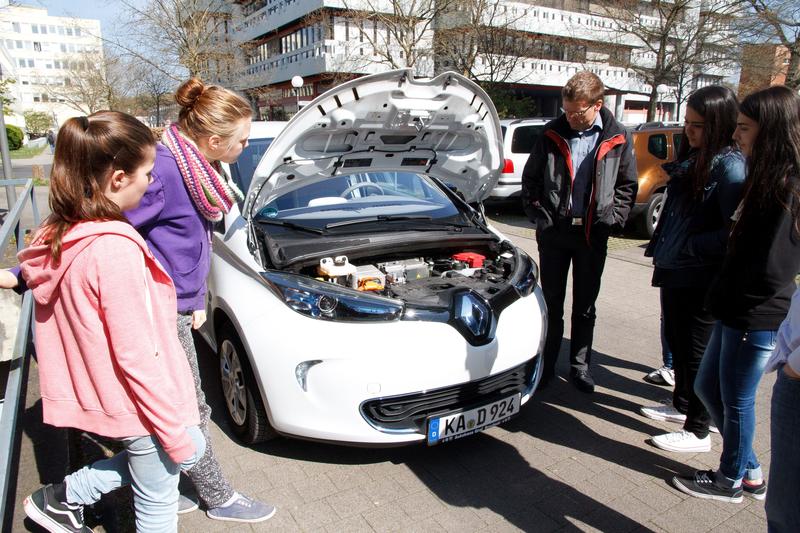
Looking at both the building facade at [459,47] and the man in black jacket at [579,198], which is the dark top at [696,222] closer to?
the man in black jacket at [579,198]

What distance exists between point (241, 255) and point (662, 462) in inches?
103

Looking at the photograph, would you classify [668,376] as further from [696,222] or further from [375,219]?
[375,219]

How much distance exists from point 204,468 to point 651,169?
8486 millimetres

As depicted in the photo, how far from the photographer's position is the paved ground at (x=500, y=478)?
2.61 metres

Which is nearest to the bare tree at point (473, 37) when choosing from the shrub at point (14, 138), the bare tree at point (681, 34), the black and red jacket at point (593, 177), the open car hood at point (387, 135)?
the bare tree at point (681, 34)

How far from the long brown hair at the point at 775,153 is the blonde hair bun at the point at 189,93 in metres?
2.25

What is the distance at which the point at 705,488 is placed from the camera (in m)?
2.79

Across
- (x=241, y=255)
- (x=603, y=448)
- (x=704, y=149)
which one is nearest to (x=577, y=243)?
(x=704, y=149)

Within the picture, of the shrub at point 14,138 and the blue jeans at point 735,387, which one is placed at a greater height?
the shrub at point 14,138

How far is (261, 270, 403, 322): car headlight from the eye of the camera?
2756mm

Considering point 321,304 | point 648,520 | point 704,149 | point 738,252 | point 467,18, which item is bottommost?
point 648,520

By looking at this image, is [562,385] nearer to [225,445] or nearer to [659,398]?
[659,398]

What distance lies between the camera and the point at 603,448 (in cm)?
325

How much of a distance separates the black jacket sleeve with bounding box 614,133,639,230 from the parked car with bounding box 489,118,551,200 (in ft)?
22.6
